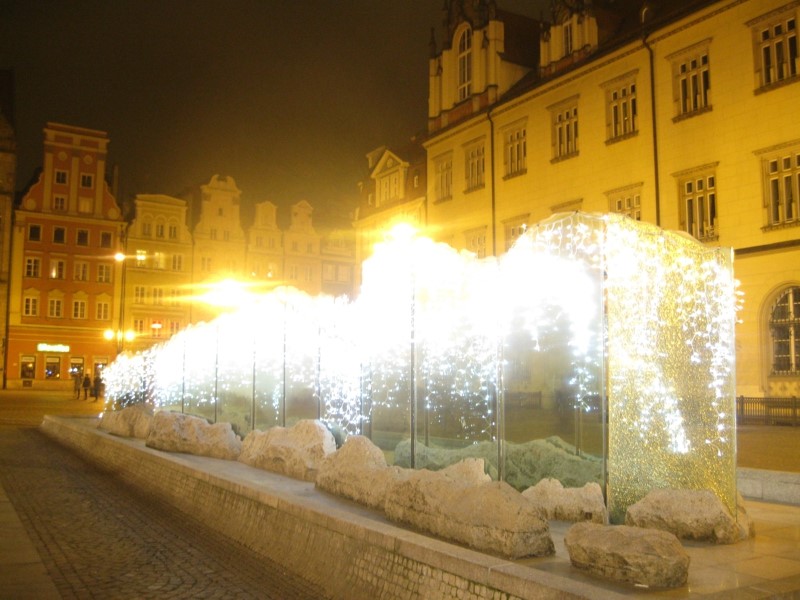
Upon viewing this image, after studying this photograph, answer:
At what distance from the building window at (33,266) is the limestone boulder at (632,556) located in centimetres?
5967

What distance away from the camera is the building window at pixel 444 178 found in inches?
1443

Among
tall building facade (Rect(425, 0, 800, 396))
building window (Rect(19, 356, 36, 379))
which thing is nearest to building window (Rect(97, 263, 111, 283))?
building window (Rect(19, 356, 36, 379))

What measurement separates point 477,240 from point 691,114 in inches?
461

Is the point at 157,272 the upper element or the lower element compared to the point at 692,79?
lower

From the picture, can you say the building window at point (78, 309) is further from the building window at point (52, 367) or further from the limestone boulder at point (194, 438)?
the limestone boulder at point (194, 438)

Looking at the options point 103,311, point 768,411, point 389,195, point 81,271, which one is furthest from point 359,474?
point 103,311

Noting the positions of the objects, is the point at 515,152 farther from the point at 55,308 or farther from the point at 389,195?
the point at 55,308

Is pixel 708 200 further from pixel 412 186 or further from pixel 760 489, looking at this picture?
pixel 412 186

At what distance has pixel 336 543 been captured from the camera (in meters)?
7.27

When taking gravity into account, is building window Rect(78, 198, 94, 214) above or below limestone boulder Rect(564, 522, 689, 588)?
above

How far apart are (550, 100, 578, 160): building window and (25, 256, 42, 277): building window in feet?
143

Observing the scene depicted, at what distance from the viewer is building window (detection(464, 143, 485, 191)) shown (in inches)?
1357

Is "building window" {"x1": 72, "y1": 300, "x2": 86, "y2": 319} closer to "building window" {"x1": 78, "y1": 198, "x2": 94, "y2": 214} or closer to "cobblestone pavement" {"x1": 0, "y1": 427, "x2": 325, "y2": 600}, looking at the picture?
"building window" {"x1": 78, "y1": 198, "x2": 94, "y2": 214}

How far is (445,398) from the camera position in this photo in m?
19.8
